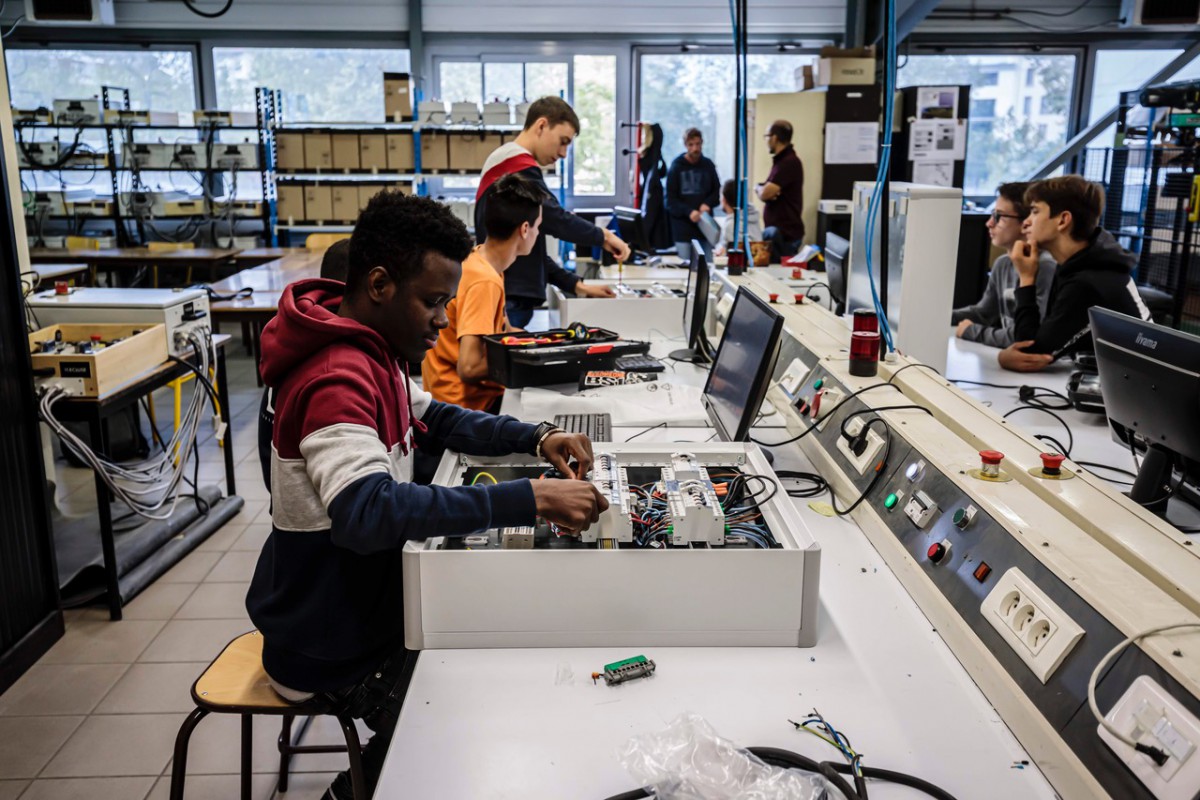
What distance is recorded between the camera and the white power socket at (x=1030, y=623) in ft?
3.43

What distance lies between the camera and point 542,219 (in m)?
3.48

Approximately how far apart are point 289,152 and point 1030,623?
25.6ft

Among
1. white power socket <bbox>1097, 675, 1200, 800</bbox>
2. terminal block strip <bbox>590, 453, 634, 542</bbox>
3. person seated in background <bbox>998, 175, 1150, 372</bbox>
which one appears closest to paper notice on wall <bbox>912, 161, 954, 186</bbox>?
person seated in background <bbox>998, 175, 1150, 372</bbox>

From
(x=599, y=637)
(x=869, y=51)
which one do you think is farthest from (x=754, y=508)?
(x=869, y=51)

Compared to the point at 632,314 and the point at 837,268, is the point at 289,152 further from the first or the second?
the point at 837,268

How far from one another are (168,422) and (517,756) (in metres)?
4.27

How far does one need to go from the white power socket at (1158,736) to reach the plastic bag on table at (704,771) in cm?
30

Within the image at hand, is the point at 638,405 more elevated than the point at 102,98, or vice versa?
the point at 102,98

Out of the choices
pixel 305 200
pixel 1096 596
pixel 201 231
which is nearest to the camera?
pixel 1096 596

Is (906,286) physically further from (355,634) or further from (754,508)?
(355,634)

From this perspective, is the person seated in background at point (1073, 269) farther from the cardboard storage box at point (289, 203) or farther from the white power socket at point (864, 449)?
the cardboard storage box at point (289, 203)

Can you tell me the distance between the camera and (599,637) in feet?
4.27

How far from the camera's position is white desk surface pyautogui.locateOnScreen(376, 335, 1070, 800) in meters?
1.04

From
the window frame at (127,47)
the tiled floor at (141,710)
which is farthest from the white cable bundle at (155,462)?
the window frame at (127,47)
